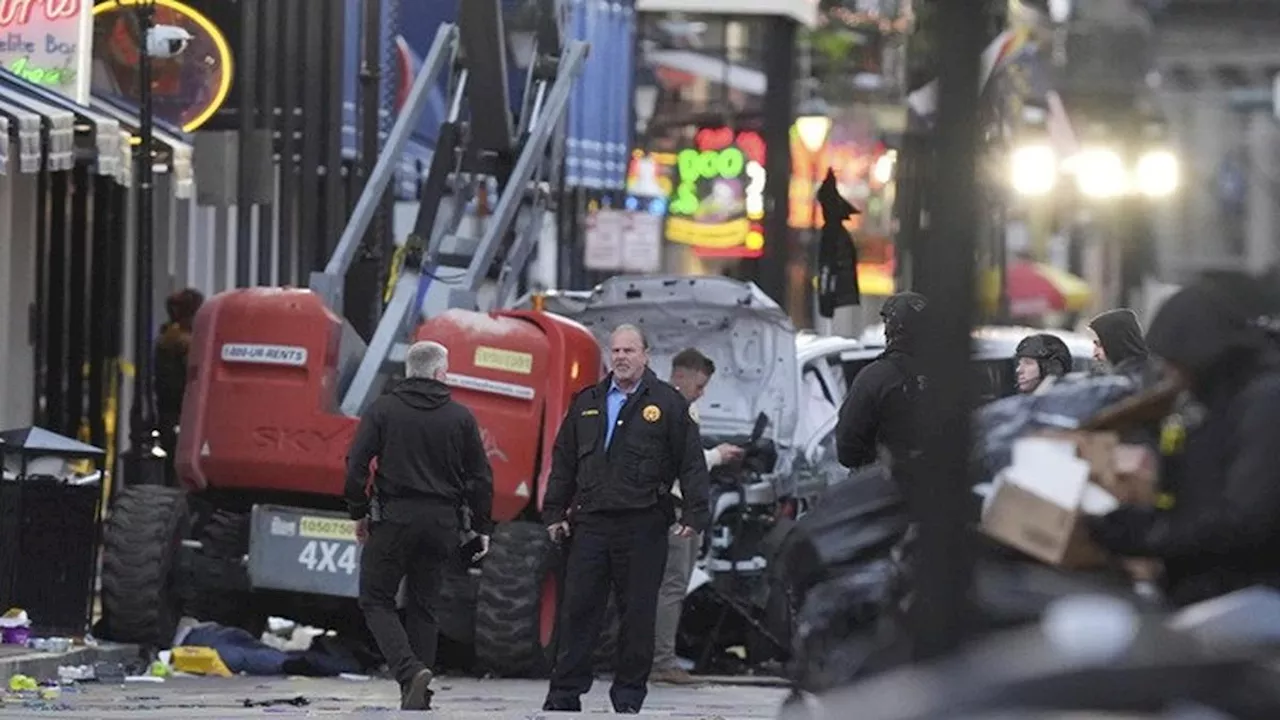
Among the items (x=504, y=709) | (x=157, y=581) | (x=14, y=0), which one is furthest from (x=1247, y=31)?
(x=14, y=0)

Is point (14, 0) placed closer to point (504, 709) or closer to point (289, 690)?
point (289, 690)

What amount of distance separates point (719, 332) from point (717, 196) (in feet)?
109

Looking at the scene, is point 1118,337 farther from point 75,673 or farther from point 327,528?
point 75,673

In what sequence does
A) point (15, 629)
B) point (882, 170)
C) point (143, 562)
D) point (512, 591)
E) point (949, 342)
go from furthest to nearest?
point (882, 170) < point (143, 562) < point (15, 629) < point (512, 591) < point (949, 342)

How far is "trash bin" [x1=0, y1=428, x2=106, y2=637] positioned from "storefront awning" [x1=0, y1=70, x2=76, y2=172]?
8.78 feet

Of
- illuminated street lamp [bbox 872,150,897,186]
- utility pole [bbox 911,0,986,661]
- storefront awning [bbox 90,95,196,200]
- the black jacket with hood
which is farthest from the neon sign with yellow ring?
illuminated street lamp [bbox 872,150,897,186]

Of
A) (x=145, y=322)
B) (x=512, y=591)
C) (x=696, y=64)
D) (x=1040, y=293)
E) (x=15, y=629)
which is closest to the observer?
(x=512, y=591)

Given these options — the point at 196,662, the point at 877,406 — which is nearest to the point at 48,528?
the point at 196,662

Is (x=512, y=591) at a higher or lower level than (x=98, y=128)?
lower

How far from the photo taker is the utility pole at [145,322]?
2136cm

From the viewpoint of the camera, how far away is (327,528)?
61.2ft

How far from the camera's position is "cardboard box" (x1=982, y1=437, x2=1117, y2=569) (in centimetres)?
808

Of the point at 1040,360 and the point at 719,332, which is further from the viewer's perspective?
the point at 719,332

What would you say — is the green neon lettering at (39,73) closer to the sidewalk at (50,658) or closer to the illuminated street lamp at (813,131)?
the sidewalk at (50,658)
